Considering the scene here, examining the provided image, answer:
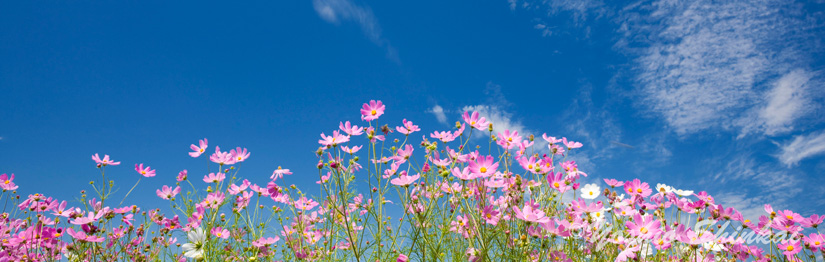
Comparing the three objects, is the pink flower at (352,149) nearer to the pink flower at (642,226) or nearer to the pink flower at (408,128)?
the pink flower at (408,128)

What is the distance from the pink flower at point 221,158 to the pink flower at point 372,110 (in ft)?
2.69

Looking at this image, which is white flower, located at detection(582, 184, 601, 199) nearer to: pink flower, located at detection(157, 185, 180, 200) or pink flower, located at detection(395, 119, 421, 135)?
pink flower, located at detection(395, 119, 421, 135)

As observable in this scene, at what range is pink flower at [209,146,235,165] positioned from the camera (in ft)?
7.55

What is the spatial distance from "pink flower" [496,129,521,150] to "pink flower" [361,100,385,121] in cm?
60

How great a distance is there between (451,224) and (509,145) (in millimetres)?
473

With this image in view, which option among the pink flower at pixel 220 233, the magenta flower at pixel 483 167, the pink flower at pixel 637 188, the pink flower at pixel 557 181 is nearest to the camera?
the magenta flower at pixel 483 167

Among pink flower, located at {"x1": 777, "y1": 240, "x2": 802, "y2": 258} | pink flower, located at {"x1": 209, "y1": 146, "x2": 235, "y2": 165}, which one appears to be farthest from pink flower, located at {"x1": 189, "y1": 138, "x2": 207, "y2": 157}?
pink flower, located at {"x1": 777, "y1": 240, "x2": 802, "y2": 258}

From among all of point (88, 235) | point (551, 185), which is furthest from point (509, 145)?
point (88, 235)

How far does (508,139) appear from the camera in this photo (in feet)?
7.14

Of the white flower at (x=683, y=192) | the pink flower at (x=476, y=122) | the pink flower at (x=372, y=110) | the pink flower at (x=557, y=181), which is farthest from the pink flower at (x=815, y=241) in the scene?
the pink flower at (x=372, y=110)

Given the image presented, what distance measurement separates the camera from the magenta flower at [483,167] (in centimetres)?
164

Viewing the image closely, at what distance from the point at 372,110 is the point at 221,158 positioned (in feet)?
2.94

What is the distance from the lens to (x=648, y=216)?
1718 mm

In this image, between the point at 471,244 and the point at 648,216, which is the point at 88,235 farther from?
the point at 648,216
